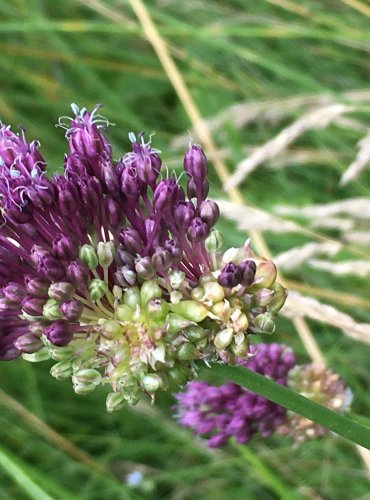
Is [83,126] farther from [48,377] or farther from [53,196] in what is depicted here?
[48,377]

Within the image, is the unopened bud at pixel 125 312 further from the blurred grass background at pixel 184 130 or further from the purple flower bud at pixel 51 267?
the blurred grass background at pixel 184 130

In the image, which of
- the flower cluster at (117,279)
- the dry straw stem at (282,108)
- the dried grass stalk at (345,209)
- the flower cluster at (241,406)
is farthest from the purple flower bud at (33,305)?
the dry straw stem at (282,108)

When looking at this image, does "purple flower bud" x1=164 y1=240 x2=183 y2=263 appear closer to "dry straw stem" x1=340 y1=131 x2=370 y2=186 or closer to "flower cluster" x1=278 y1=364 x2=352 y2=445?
"flower cluster" x1=278 y1=364 x2=352 y2=445

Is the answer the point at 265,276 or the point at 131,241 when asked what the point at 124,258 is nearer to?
the point at 131,241

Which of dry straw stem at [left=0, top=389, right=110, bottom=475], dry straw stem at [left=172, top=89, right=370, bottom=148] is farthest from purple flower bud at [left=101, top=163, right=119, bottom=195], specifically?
dry straw stem at [left=0, top=389, right=110, bottom=475]

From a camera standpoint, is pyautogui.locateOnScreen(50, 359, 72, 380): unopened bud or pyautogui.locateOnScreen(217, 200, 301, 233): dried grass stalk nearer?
pyautogui.locateOnScreen(50, 359, 72, 380): unopened bud
